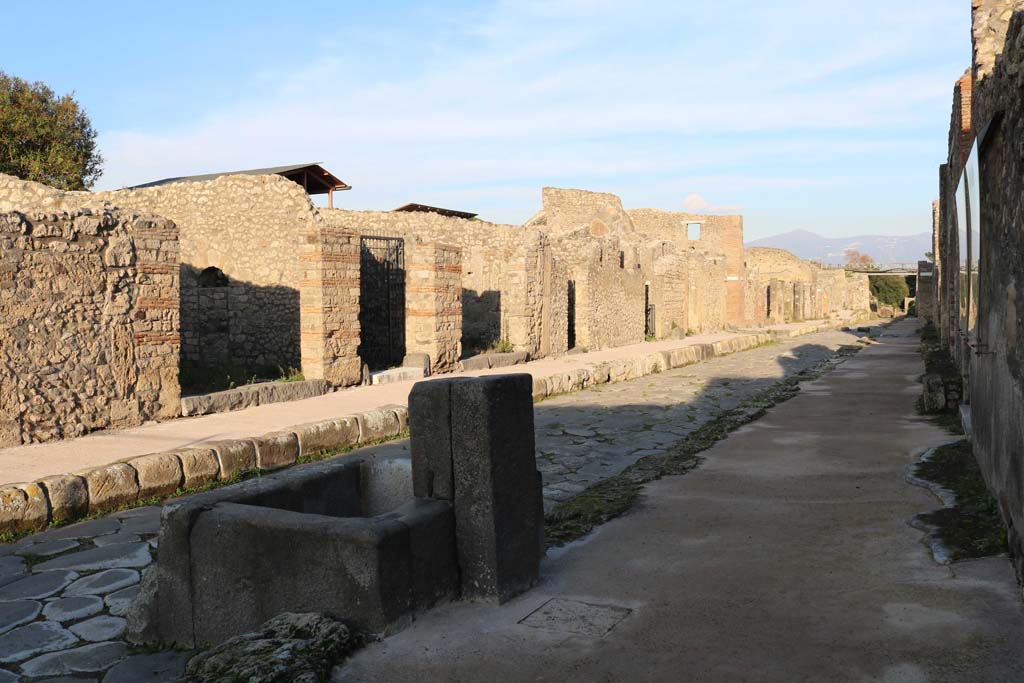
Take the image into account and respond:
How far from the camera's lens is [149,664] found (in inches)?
131

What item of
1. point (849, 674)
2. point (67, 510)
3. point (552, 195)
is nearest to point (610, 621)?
point (849, 674)

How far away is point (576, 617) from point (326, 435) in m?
4.84

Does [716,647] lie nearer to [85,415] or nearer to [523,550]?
[523,550]

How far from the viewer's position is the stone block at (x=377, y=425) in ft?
27.1

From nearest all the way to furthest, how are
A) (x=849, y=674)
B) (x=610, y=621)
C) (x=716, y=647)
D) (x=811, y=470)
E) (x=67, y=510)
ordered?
Result: 1. (x=849, y=674)
2. (x=716, y=647)
3. (x=610, y=621)
4. (x=67, y=510)
5. (x=811, y=470)

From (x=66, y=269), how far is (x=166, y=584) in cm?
556

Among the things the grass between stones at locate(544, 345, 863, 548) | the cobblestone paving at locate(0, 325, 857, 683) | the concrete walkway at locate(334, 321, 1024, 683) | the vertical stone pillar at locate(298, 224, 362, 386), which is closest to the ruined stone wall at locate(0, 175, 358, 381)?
the vertical stone pillar at locate(298, 224, 362, 386)

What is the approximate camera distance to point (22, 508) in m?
5.19

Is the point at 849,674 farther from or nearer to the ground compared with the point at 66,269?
nearer to the ground

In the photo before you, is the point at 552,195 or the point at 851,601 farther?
the point at 552,195

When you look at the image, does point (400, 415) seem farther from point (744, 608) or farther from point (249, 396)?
point (744, 608)

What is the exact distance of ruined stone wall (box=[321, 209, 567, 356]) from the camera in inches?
639

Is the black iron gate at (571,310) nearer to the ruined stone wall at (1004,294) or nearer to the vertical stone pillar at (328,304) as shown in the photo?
the vertical stone pillar at (328,304)

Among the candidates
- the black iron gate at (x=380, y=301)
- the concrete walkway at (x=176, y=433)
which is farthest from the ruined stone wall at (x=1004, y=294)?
the black iron gate at (x=380, y=301)
